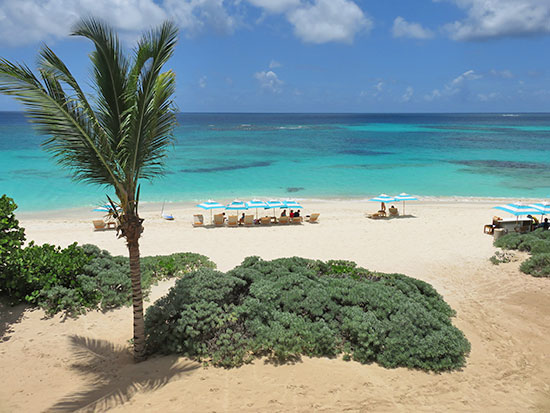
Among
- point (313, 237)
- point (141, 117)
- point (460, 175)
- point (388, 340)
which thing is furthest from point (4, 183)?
point (460, 175)

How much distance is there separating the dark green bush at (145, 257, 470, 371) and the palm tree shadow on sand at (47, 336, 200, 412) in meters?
0.39

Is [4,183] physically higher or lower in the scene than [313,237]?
higher

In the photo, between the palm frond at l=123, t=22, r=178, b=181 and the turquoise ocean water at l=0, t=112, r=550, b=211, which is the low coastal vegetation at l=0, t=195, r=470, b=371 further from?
the turquoise ocean water at l=0, t=112, r=550, b=211

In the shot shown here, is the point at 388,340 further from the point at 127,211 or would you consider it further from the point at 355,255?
the point at 355,255

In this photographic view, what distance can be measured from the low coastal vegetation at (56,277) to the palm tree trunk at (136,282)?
90.0 inches

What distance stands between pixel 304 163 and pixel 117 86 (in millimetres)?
36509

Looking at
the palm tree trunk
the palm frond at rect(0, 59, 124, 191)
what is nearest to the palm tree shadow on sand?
the palm tree trunk

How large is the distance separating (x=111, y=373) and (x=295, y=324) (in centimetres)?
304

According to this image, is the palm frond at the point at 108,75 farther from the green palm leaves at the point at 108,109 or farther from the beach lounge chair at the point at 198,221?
the beach lounge chair at the point at 198,221

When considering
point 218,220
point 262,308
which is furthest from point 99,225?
point 262,308

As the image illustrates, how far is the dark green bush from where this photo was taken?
648 centimetres

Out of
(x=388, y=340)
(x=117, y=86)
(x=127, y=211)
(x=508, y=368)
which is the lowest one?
(x=508, y=368)

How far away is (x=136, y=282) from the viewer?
6090mm

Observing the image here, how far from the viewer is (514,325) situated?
27.1 ft
